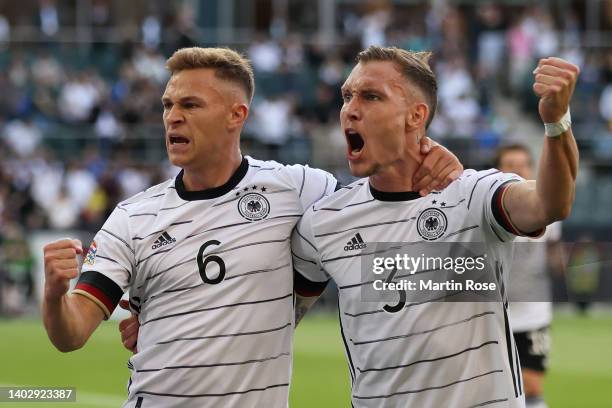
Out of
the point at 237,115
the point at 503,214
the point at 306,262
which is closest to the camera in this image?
the point at 503,214

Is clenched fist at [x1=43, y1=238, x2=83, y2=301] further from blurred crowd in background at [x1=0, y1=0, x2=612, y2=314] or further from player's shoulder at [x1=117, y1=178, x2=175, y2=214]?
blurred crowd in background at [x1=0, y1=0, x2=612, y2=314]

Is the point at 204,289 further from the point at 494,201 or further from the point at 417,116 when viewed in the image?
the point at 494,201

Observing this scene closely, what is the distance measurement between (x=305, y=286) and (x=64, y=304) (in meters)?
1.16

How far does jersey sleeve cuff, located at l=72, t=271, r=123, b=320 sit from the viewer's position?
5590 mm

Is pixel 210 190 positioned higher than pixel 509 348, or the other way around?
pixel 210 190

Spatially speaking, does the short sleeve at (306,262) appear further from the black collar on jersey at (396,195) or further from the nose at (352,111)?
the nose at (352,111)

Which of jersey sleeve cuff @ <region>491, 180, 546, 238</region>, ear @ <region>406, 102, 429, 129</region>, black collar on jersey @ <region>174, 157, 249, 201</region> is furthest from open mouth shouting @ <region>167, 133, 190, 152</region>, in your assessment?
jersey sleeve cuff @ <region>491, 180, 546, 238</region>

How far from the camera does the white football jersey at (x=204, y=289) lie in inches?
220

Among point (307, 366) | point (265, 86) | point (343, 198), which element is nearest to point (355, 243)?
point (343, 198)

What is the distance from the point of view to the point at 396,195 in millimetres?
5410

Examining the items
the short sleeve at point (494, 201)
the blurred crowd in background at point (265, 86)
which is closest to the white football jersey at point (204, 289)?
the short sleeve at point (494, 201)

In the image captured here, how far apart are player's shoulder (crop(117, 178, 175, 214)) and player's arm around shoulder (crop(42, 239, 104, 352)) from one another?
1.70 feet

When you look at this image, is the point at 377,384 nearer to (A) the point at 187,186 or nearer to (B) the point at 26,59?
(A) the point at 187,186

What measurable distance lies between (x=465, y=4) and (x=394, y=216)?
27214mm
